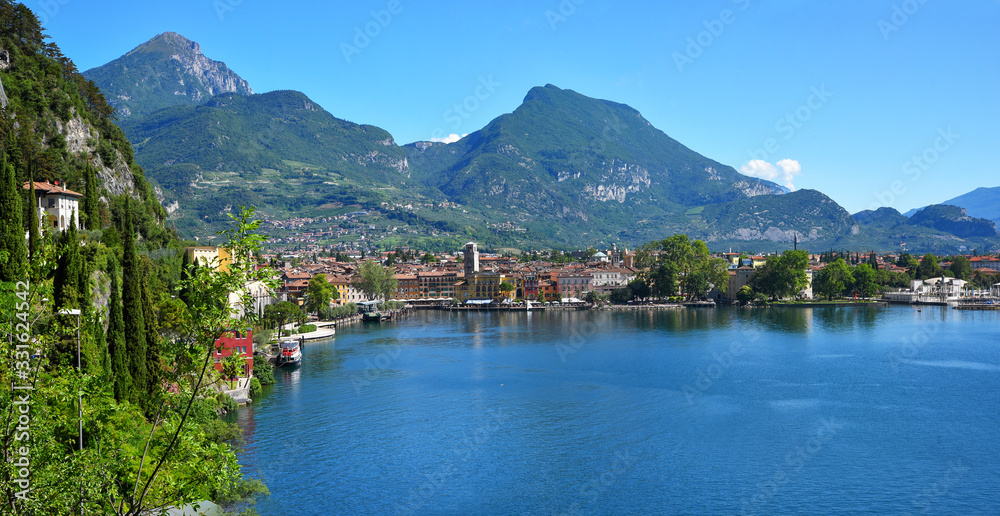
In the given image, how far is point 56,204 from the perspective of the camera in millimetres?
30719

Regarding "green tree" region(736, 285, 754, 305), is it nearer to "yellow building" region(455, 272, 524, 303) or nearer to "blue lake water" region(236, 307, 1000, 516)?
"yellow building" region(455, 272, 524, 303)

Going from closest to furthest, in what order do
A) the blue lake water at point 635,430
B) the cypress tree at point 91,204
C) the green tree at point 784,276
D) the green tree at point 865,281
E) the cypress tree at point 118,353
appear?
the cypress tree at point 118,353
the blue lake water at point 635,430
the cypress tree at point 91,204
the green tree at point 784,276
the green tree at point 865,281

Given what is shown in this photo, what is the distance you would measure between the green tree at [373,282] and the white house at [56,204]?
48079mm

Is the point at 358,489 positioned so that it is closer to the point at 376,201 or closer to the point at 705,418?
the point at 705,418

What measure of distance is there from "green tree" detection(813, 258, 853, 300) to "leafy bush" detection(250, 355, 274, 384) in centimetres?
6708

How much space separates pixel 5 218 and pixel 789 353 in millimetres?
37083

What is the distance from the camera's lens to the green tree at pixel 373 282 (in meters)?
79.5

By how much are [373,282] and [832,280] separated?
49.9 m

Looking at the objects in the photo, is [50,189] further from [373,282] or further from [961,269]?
[961,269]

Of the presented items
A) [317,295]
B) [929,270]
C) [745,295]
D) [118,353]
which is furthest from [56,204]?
[929,270]

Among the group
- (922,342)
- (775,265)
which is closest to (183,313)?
(922,342)

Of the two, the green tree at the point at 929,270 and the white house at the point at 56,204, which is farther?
the green tree at the point at 929,270

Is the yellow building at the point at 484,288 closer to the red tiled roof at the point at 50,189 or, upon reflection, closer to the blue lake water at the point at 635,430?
the blue lake water at the point at 635,430

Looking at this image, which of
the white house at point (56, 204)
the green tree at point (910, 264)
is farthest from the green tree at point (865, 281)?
the white house at point (56, 204)
